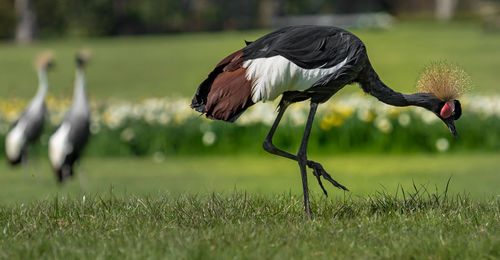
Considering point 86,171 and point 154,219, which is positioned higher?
point 154,219

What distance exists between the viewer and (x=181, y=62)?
20.1 m

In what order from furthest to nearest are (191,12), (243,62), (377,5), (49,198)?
(377,5), (191,12), (49,198), (243,62)

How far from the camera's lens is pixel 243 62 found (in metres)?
4.34

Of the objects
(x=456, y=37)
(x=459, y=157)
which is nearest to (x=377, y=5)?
(x=456, y=37)

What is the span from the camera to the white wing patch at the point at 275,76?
4234 mm

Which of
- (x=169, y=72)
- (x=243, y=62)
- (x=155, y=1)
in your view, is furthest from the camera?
(x=155, y=1)

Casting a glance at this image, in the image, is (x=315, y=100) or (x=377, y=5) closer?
(x=315, y=100)

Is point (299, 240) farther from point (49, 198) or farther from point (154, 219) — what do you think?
point (49, 198)

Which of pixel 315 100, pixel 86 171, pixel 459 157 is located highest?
pixel 315 100

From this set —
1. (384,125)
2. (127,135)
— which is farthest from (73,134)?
(384,125)

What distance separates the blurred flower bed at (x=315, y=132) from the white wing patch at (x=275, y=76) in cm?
533

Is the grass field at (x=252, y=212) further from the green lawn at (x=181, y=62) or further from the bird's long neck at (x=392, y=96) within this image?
the green lawn at (x=181, y=62)

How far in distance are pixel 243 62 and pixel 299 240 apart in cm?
112

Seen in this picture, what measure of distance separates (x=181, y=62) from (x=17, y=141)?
37.7 ft
